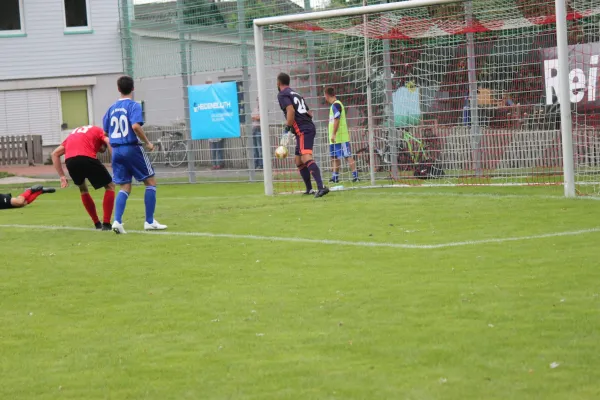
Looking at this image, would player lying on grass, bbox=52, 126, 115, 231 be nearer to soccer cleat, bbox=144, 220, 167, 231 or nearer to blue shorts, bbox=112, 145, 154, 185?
blue shorts, bbox=112, 145, 154, 185

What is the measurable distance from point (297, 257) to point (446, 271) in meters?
1.86

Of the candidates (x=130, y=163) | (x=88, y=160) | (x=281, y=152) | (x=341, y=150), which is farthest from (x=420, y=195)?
(x=88, y=160)

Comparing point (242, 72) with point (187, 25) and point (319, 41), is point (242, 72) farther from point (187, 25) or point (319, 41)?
point (319, 41)

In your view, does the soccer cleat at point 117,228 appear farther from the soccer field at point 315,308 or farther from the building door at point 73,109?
the building door at point 73,109

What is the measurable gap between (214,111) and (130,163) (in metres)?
10.0

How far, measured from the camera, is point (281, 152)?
17969 mm

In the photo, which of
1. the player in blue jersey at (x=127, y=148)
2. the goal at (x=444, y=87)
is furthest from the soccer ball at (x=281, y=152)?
the player in blue jersey at (x=127, y=148)

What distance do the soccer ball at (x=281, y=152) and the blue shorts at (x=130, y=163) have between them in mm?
5458

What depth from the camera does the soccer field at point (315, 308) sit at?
17.6 ft

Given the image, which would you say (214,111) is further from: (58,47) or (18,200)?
(58,47)

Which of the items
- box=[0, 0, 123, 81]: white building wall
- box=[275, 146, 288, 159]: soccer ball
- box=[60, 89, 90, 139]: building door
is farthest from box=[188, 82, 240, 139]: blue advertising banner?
box=[60, 89, 90, 139]: building door

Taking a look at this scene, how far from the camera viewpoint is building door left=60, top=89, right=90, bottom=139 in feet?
114

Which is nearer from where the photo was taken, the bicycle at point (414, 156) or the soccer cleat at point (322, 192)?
the soccer cleat at point (322, 192)

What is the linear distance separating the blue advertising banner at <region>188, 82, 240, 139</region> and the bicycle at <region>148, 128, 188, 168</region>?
1126 millimetres
